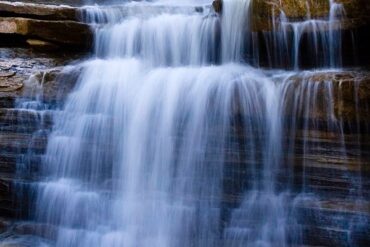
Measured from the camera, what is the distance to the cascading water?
552 centimetres

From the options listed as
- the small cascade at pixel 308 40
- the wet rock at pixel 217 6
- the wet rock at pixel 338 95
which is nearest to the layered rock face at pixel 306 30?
the small cascade at pixel 308 40

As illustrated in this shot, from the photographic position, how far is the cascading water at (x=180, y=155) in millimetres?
5516

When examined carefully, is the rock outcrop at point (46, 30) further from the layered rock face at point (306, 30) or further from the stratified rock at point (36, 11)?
the layered rock face at point (306, 30)

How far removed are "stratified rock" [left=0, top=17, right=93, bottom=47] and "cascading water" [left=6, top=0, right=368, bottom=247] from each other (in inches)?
58.4

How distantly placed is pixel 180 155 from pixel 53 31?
4.40 metres

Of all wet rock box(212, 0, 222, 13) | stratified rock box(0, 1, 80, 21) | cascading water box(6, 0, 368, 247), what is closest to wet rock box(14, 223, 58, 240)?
cascading water box(6, 0, 368, 247)

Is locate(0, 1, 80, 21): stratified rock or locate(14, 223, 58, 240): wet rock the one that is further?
locate(0, 1, 80, 21): stratified rock

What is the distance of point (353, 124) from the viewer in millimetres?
5277

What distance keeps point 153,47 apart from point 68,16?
82.0 inches

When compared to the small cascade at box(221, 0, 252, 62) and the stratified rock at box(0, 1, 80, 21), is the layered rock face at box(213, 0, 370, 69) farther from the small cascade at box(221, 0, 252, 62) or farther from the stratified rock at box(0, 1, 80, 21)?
the stratified rock at box(0, 1, 80, 21)

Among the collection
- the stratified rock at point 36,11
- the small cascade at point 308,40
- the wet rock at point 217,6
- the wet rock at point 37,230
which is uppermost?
the stratified rock at point 36,11

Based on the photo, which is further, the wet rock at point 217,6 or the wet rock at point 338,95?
the wet rock at point 217,6

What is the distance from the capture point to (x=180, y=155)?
5.97 metres

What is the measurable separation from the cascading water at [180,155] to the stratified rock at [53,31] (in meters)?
1.48
